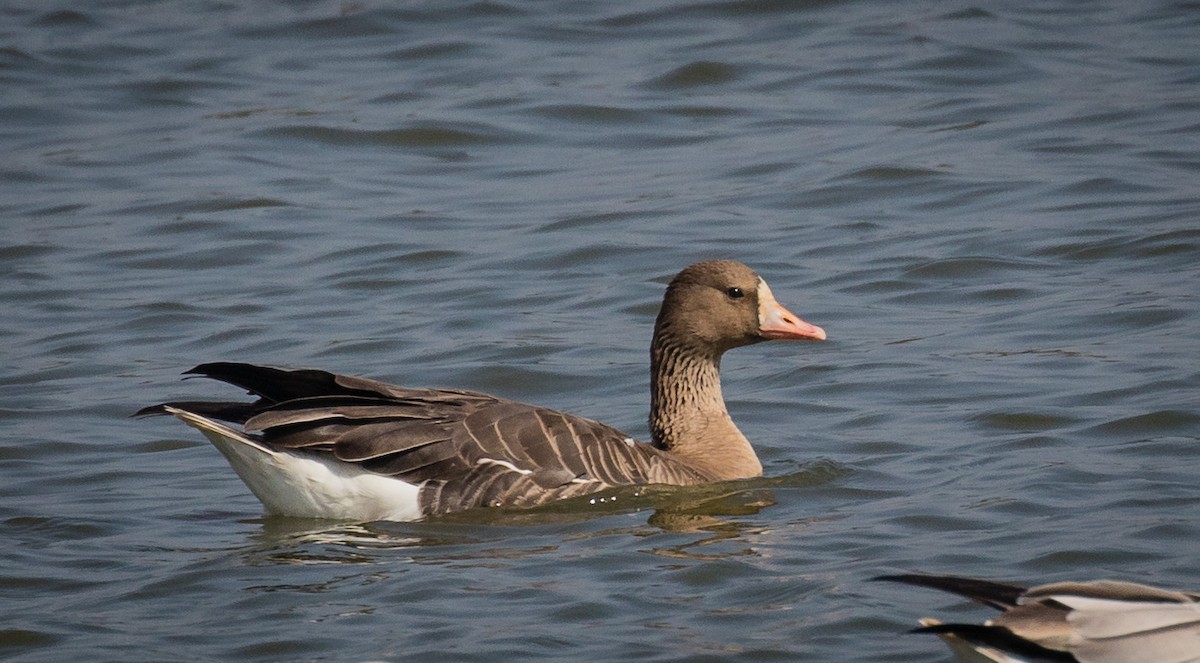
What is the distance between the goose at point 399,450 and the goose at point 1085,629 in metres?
3.62

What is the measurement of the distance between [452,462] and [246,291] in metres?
4.80

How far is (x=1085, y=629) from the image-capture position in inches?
169

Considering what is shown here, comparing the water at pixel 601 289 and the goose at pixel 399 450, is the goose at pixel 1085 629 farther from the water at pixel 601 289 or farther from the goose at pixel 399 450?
the goose at pixel 399 450

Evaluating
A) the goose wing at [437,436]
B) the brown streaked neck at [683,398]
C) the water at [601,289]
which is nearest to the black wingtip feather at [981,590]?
the water at [601,289]

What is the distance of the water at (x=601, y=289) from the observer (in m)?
6.55

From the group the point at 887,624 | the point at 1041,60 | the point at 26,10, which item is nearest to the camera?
the point at 887,624

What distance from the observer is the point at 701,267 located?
28.3 ft

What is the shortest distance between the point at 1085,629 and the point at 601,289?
7.70m

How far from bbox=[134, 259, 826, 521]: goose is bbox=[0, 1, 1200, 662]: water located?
0.55 ft

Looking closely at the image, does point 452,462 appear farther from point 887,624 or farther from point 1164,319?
point 1164,319

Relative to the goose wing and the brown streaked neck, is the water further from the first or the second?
the brown streaked neck

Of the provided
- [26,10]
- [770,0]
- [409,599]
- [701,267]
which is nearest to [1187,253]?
[701,267]

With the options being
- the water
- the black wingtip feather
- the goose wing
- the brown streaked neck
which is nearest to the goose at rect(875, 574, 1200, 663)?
the black wingtip feather

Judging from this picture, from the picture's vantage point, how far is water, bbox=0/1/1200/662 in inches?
258
